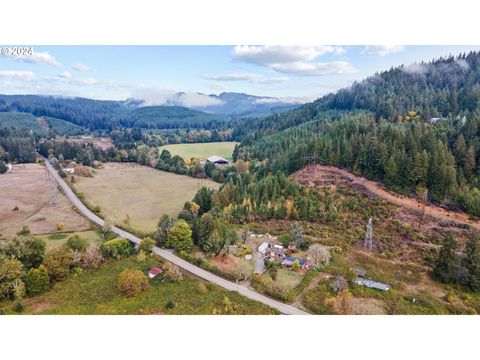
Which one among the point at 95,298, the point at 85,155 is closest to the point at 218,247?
the point at 95,298

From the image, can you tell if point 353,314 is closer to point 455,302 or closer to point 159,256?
point 455,302

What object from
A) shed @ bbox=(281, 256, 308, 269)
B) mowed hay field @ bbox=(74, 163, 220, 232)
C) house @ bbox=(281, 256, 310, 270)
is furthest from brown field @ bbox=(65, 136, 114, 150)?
house @ bbox=(281, 256, 310, 270)

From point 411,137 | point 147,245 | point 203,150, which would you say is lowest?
point 203,150

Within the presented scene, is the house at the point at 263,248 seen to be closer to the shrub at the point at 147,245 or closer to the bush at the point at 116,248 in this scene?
the shrub at the point at 147,245

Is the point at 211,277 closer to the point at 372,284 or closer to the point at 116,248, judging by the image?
the point at 116,248

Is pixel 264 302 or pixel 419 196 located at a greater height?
pixel 419 196

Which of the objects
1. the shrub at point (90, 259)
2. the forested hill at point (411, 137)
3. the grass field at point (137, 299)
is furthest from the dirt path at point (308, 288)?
the shrub at point (90, 259)

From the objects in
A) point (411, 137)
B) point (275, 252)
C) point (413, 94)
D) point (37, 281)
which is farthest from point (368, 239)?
point (413, 94)
